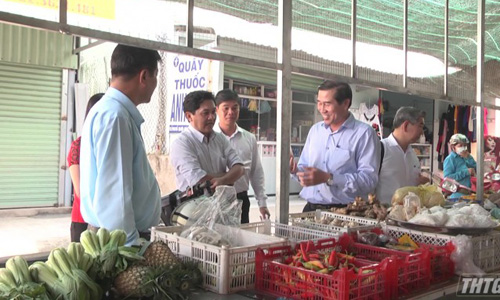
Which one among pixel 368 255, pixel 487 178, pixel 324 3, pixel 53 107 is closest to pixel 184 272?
pixel 368 255

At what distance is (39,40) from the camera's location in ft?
29.1

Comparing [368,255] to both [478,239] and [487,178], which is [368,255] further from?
[487,178]

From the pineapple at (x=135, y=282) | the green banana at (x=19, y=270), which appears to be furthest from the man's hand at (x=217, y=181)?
the green banana at (x=19, y=270)

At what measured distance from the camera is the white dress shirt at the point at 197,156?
11.1 feet

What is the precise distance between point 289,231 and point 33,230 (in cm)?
624

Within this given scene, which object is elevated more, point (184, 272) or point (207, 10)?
point (207, 10)

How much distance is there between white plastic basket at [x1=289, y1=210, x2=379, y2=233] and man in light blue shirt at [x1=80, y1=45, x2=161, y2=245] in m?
0.84

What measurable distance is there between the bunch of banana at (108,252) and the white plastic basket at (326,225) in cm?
110

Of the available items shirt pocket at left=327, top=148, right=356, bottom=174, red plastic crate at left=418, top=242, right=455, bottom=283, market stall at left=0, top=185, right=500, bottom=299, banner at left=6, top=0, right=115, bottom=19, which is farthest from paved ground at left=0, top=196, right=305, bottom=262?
red plastic crate at left=418, top=242, right=455, bottom=283

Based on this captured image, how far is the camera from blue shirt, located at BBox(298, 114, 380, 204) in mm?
3340

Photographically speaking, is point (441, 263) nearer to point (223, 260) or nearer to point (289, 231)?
point (289, 231)

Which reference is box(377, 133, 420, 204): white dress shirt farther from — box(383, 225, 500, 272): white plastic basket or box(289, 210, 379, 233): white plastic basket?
box(383, 225, 500, 272): white plastic basket

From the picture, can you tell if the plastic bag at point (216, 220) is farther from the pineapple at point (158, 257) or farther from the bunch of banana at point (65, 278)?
the bunch of banana at point (65, 278)

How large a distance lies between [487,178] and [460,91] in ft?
13.6
